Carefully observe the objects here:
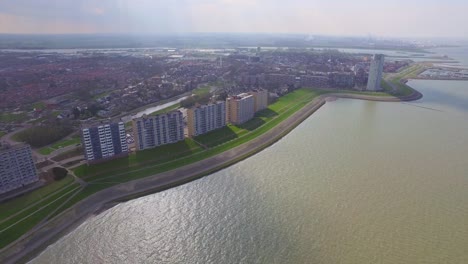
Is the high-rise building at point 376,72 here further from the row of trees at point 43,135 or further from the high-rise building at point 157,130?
the row of trees at point 43,135

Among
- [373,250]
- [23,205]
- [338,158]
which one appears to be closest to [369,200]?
[373,250]

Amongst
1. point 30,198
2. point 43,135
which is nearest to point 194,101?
point 43,135

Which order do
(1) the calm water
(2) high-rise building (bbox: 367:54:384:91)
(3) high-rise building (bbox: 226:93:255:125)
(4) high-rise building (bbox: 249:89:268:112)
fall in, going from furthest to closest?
(2) high-rise building (bbox: 367:54:384:91), (4) high-rise building (bbox: 249:89:268:112), (3) high-rise building (bbox: 226:93:255:125), (1) the calm water

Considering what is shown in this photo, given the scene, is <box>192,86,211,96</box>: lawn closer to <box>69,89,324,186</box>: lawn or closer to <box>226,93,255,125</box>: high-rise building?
<box>69,89,324,186</box>: lawn

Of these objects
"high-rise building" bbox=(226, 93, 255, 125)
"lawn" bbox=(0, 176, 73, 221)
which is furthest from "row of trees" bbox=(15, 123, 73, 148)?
"high-rise building" bbox=(226, 93, 255, 125)

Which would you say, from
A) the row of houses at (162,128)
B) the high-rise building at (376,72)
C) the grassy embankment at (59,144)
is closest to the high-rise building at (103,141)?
the row of houses at (162,128)

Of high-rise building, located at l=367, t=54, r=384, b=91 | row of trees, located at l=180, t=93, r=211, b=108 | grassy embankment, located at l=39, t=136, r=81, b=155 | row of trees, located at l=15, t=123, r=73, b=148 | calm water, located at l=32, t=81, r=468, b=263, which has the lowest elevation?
calm water, located at l=32, t=81, r=468, b=263
